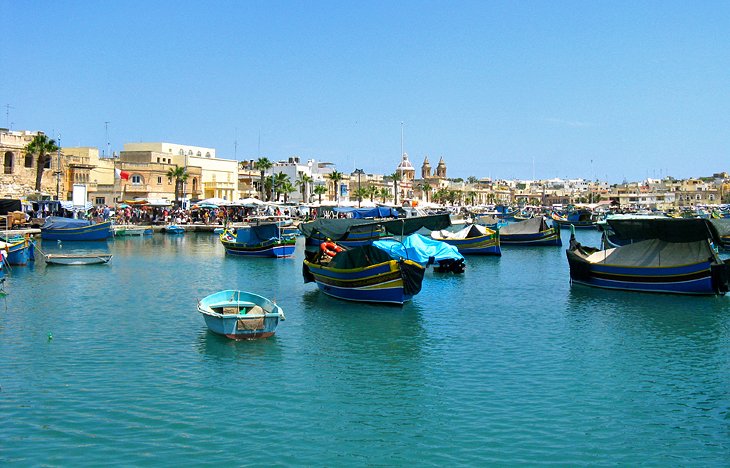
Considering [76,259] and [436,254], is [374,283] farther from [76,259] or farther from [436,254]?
[76,259]

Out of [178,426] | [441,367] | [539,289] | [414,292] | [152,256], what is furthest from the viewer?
[152,256]

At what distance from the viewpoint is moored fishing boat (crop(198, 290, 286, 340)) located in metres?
23.7

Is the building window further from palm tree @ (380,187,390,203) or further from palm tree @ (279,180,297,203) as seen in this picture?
palm tree @ (380,187,390,203)

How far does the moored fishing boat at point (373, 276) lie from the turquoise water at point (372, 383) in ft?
2.23

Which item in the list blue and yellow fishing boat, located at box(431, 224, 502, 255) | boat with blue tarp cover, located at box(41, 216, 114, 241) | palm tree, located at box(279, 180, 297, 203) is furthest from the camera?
palm tree, located at box(279, 180, 297, 203)

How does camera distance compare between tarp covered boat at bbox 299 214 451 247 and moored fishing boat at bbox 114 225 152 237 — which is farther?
moored fishing boat at bbox 114 225 152 237

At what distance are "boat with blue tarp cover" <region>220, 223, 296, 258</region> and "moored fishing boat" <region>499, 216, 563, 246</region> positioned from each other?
23964mm

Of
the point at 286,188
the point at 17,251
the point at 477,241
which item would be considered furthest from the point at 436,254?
the point at 286,188

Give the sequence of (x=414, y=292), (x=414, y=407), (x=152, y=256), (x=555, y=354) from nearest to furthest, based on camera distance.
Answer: (x=414, y=407), (x=555, y=354), (x=414, y=292), (x=152, y=256)

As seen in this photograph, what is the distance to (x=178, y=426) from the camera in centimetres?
1573

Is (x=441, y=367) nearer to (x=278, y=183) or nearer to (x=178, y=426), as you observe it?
(x=178, y=426)

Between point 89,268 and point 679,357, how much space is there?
36.5 meters

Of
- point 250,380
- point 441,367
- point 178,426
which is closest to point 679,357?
point 441,367

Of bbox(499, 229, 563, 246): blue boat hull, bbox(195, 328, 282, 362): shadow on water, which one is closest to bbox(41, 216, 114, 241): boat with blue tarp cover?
bbox(499, 229, 563, 246): blue boat hull
